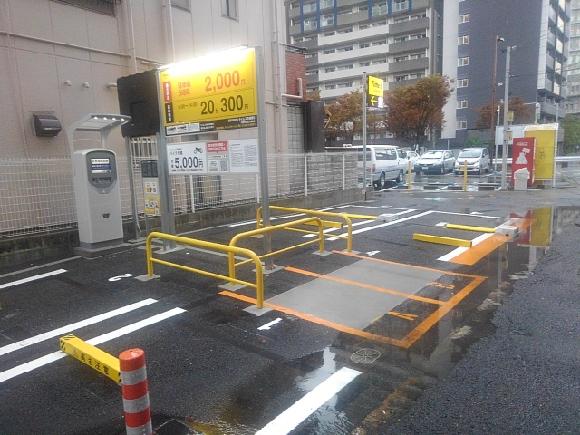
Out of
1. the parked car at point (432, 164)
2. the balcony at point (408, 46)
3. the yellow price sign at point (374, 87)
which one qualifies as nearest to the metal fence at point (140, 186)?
the yellow price sign at point (374, 87)

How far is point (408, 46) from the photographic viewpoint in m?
52.4

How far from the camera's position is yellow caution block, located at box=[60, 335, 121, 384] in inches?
126

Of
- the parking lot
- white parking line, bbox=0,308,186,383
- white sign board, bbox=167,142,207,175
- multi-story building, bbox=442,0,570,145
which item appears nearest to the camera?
the parking lot

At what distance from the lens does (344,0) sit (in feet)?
187

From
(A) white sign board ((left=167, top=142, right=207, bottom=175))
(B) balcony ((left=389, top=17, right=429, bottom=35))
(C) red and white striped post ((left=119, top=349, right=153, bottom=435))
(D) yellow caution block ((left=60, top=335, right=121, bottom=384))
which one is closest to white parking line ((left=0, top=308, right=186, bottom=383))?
(D) yellow caution block ((left=60, top=335, right=121, bottom=384))

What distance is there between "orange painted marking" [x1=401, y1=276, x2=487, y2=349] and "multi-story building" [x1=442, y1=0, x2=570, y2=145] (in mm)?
46406

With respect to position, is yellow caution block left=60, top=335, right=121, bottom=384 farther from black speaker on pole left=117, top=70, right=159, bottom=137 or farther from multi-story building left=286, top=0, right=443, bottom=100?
multi-story building left=286, top=0, right=443, bottom=100

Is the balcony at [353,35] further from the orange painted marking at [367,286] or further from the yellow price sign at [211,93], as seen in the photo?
the orange painted marking at [367,286]

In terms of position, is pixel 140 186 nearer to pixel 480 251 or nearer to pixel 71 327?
pixel 71 327

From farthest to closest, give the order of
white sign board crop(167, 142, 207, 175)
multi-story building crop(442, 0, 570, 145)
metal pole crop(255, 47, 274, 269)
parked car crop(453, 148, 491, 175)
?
multi-story building crop(442, 0, 570, 145) < parked car crop(453, 148, 491, 175) < white sign board crop(167, 142, 207, 175) < metal pole crop(255, 47, 274, 269)

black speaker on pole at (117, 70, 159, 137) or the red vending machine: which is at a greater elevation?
black speaker on pole at (117, 70, 159, 137)

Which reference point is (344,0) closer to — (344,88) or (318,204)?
(344,88)

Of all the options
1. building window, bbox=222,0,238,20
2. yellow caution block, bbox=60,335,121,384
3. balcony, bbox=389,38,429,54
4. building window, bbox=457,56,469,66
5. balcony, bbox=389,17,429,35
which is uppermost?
balcony, bbox=389,17,429,35

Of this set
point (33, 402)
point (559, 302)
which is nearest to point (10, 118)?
point (33, 402)
